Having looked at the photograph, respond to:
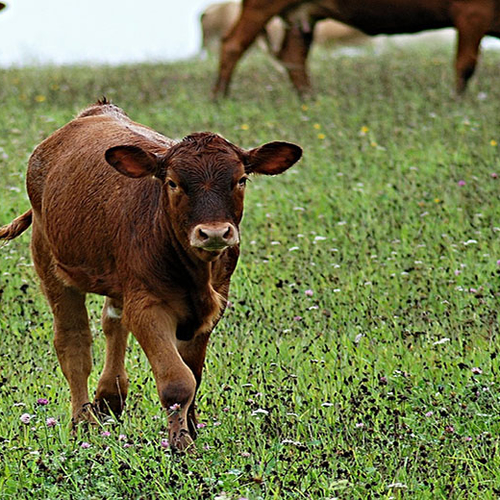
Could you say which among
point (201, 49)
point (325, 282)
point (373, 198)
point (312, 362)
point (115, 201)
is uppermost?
point (115, 201)

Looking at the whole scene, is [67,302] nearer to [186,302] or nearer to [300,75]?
[186,302]

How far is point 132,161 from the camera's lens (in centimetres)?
542

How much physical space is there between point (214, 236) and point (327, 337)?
2277 mm

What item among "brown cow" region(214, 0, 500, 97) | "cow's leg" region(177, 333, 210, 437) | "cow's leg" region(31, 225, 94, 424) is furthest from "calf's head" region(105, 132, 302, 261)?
"brown cow" region(214, 0, 500, 97)

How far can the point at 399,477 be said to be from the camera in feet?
15.3

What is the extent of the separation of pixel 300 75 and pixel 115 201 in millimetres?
10393

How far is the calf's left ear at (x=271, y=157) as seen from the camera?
5520 millimetres

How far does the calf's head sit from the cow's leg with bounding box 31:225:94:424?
1187 mm

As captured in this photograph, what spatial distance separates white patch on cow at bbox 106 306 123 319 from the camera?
20.3ft

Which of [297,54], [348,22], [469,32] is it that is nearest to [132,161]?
[469,32]

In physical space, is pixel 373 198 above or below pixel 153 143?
below

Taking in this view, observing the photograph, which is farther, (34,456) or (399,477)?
(34,456)

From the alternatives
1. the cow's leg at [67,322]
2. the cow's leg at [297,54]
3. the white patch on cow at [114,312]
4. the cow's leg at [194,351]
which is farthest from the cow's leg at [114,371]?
the cow's leg at [297,54]

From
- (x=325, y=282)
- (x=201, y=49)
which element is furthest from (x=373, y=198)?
(x=201, y=49)
